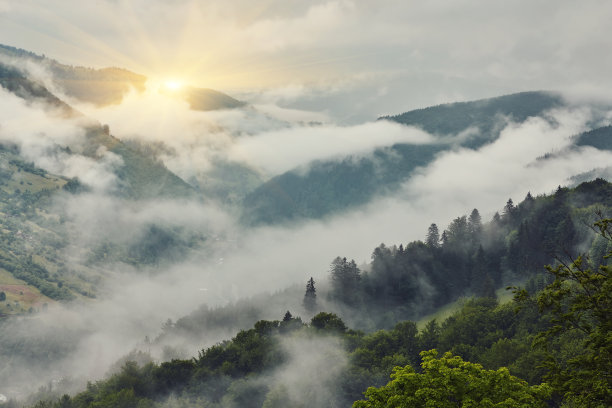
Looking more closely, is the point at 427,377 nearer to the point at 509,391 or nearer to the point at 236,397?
the point at 509,391

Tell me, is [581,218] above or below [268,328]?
above

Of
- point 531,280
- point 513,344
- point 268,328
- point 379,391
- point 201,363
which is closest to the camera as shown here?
point 379,391

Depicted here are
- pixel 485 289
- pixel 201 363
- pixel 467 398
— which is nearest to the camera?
pixel 467 398

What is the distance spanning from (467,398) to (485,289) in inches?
5852

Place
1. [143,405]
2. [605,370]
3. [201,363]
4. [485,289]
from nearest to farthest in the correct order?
1. [605,370]
2. [143,405]
3. [201,363]
4. [485,289]

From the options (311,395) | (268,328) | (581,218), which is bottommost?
(311,395)

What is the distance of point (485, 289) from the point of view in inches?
7288

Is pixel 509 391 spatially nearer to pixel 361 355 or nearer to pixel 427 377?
pixel 427 377

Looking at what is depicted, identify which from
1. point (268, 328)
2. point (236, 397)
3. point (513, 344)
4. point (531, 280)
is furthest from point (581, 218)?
point (236, 397)

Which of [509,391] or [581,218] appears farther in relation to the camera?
[581,218]

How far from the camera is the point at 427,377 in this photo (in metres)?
46.8

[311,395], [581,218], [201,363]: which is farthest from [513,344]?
[581,218]

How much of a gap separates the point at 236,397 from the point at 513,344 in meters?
61.5

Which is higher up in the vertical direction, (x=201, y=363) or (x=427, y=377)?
(x=427, y=377)
